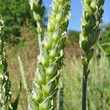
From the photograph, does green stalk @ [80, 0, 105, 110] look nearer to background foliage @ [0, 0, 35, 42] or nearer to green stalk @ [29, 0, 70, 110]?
green stalk @ [29, 0, 70, 110]

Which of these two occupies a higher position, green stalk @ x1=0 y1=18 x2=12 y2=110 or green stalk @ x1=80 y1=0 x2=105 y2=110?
green stalk @ x1=80 y1=0 x2=105 y2=110

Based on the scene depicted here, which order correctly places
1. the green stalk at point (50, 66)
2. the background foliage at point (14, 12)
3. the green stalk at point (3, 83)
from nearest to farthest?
the green stalk at point (50, 66) < the green stalk at point (3, 83) < the background foliage at point (14, 12)

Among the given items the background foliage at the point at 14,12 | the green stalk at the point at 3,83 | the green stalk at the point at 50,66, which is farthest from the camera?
the background foliage at the point at 14,12

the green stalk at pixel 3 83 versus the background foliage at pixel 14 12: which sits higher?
the background foliage at pixel 14 12

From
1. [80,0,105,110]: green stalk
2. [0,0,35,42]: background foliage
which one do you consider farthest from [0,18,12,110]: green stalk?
[0,0,35,42]: background foliage

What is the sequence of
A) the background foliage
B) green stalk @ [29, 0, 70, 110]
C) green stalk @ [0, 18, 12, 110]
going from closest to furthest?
green stalk @ [29, 0, 70, 110]
green stalk @ [0, 18, 12, 110]
the background foliage

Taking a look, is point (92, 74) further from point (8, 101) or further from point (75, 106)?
point (8, 101)

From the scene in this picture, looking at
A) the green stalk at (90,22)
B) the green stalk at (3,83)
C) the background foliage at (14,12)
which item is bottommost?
the green stalk at (3,83)

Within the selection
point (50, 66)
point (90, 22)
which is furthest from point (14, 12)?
point (50, 66)

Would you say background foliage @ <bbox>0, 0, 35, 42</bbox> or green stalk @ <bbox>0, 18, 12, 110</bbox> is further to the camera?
background foliage @ <bbox>0, 0, 35, 42</bbox>

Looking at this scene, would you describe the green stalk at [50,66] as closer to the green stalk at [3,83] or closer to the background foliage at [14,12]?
the green stalk at [3,83]

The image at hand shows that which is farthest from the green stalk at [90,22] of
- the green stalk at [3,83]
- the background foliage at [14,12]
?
the background foliage at [14,12]

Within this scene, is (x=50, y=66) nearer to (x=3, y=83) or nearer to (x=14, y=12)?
(x=3, y=83)

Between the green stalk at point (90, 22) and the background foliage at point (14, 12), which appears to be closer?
the green stalk at point (90, 22)
